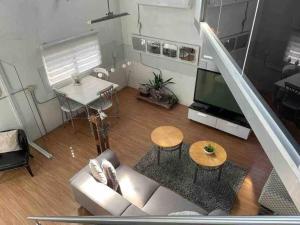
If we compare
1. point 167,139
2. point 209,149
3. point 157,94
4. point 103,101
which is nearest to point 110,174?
point 167,139

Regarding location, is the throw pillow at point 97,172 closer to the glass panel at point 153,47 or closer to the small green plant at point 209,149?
the small green plant at point 209,149

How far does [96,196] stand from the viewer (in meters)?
2.84

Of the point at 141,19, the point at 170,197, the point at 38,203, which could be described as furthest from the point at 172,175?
the point at 141,19

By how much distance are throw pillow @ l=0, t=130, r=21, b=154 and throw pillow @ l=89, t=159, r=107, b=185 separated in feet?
6.04

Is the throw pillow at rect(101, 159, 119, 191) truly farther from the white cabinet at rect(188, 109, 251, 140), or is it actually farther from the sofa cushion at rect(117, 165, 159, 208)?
the white cabinet at rect(188, 109, 251, 140)

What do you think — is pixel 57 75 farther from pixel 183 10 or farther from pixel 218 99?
pixel 218 99

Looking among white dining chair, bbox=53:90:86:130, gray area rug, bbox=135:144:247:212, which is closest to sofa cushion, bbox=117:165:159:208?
gray area rug, bbox=135:144:247:212

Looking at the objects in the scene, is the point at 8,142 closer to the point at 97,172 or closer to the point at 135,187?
the point at 97,172

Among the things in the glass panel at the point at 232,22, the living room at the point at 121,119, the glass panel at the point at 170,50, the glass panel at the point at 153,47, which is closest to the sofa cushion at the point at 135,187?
the living room at the point at 121,119

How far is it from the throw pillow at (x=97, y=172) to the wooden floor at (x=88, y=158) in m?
0.87

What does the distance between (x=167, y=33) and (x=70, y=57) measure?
2.27 meters

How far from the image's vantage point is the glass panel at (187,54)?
503cm

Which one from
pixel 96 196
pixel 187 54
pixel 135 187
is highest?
pixel 187 54

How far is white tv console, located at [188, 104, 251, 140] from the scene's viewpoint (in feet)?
14.9
